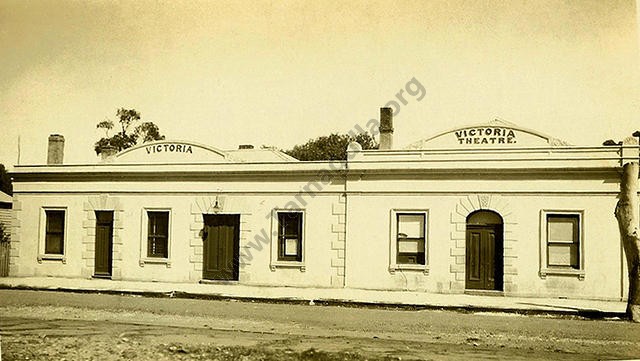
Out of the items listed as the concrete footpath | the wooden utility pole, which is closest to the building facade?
the concrete footpath

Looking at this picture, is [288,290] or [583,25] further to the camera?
[288,290]

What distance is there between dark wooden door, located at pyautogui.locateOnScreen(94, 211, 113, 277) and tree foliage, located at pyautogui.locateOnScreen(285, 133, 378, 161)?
3462 centimetres

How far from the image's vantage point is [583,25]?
10.4 m

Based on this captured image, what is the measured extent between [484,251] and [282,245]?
5.91 m

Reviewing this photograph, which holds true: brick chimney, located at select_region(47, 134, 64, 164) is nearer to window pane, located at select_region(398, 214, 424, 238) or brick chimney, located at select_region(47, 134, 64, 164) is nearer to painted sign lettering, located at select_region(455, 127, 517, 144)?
window pane, located at select_region(398, 214, 424, 238)

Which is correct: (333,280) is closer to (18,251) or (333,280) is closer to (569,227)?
(569,227)

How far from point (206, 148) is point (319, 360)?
12223mm

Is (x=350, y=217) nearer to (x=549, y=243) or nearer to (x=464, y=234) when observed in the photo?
(x=464, y=234)

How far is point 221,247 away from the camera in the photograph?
63.0 ft

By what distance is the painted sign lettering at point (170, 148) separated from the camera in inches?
786

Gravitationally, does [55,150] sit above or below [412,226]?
above

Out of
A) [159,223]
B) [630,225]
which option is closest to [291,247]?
[159,223]

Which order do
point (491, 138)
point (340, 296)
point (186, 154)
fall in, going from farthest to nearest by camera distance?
point (186, 154)
point (491, 138)
point (340, 296)

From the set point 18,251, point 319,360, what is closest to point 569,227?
point 319,360
